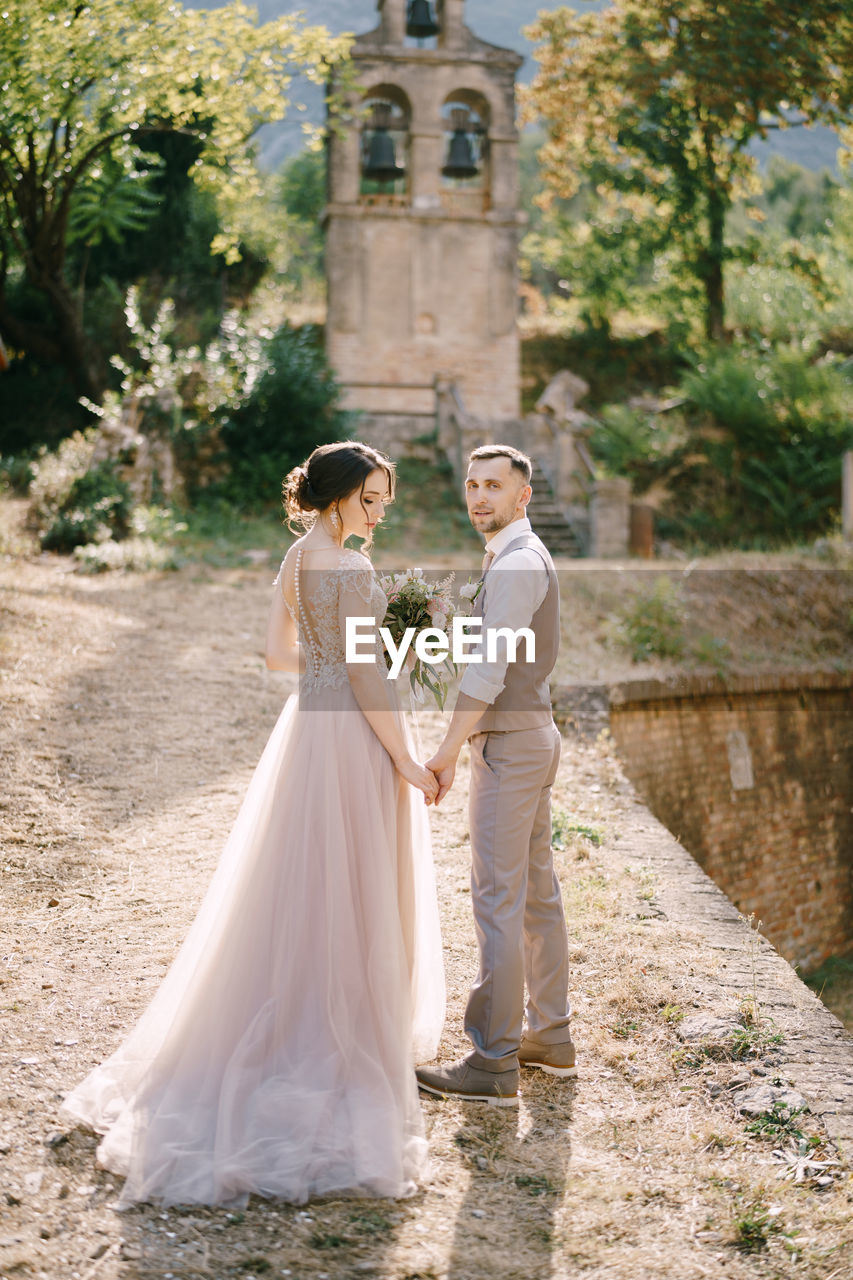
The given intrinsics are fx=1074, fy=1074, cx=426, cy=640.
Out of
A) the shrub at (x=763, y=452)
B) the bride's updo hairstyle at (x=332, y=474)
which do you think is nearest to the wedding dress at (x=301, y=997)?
the bride's updo hairstyle at (x=332, y=474)

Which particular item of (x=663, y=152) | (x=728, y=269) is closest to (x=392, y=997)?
(x=663, y=152)

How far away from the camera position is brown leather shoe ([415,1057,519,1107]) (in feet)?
11.1

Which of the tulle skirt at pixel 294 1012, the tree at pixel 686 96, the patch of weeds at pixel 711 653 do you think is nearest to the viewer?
the tulle skirt at pixel 294 1012

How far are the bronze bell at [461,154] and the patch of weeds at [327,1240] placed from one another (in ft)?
64.9

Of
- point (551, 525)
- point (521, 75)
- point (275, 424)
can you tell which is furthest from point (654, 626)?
point (521, 75)

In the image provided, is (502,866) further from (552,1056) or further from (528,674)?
(552,1056)

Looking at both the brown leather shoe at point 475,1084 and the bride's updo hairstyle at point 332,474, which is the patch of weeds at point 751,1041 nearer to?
the brown leather shoe at point 475,1084

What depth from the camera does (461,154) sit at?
19.5m

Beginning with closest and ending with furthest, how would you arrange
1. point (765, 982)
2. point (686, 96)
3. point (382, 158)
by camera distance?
point (765, 982) → point (382, 158) → point (686, 96)

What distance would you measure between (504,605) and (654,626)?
7.09 m

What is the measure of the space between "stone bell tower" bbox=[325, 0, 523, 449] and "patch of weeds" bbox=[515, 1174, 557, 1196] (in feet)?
58.0

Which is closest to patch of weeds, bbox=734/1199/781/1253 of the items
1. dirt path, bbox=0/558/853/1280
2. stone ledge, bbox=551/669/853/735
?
dirt path, bbox=0/558/853/1280

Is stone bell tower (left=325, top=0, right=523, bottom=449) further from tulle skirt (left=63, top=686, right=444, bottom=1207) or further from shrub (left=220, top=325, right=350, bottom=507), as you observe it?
tulle skirt (left=63, top=686, right=444, bottom=1207)

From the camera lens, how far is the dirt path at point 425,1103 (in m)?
2.62
